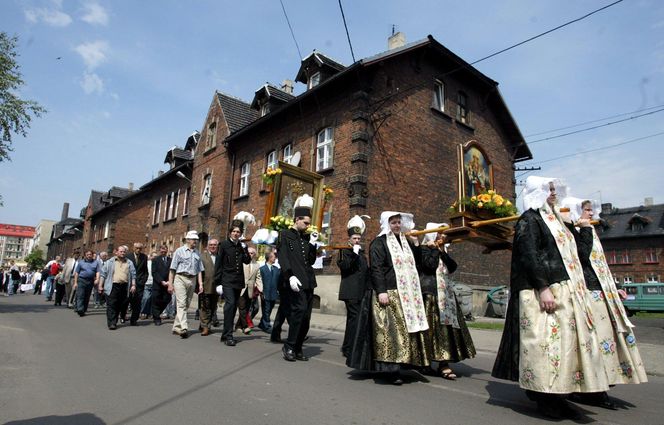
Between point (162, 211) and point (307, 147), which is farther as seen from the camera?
point (162, 211)

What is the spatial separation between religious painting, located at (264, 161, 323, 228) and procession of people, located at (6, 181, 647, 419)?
1.24 metres

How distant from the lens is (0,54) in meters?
14.7

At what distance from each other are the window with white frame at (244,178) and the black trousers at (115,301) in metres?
13.1

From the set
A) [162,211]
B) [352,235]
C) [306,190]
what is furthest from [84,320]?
[162,211]

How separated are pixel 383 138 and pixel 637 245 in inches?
1678

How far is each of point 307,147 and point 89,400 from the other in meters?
15.6

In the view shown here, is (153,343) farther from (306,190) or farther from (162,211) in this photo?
(162,211)

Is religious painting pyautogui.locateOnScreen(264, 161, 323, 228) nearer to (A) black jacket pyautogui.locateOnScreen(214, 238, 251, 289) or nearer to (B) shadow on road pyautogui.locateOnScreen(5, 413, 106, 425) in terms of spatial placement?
(A) black jacket pyautogui.locateOnScreen(214, 238, 251, 289)

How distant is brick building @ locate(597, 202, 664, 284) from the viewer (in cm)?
4562

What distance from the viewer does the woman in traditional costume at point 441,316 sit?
5.62 meters

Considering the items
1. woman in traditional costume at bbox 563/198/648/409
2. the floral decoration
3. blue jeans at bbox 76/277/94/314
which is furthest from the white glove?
blue jeans at bbox 76/277/94/314

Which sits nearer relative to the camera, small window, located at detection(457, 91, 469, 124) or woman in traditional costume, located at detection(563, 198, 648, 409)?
woman in traditional costume, located at detection(563, 198, 648, 409)

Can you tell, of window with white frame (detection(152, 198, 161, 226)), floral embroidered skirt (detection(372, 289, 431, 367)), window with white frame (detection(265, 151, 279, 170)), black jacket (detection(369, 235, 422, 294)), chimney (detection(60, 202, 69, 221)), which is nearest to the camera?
floral embroidered skirt (detection(372, 289, 431, 367))

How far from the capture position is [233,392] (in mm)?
4539
